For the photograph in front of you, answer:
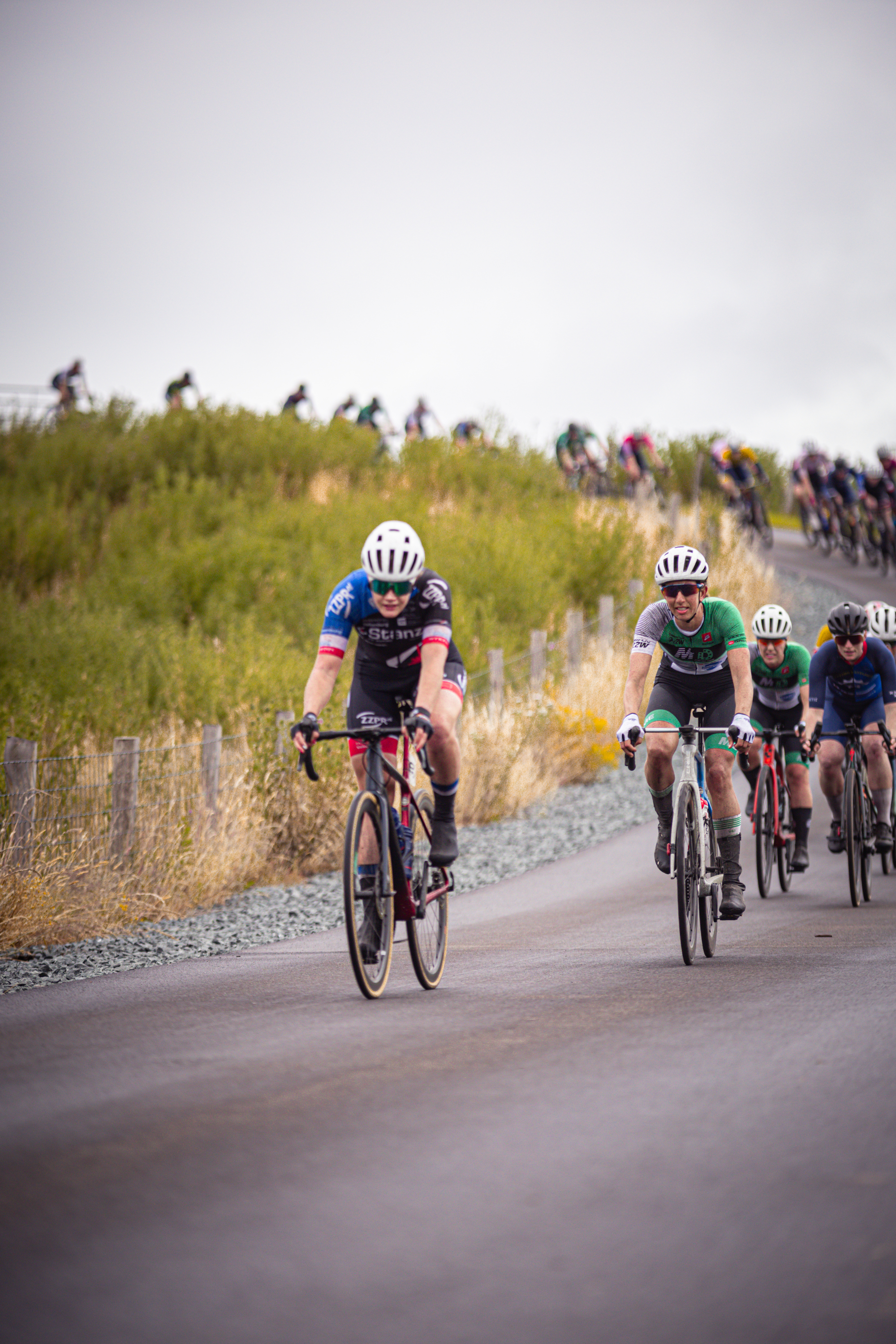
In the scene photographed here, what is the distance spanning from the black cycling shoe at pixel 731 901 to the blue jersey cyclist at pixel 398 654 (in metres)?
2.03

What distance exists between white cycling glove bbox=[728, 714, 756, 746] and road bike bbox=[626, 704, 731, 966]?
0.29ft

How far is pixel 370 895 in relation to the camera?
21.9ft

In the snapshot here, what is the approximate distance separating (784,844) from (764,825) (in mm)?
270

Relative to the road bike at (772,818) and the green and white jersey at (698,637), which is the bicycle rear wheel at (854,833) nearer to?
the road bike at (772,818)

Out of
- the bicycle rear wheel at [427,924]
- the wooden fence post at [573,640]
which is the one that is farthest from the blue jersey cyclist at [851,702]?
the wooden fence post at [573,640]

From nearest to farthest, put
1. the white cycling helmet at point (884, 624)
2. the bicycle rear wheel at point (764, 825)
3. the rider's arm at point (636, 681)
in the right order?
the rider's arm at point (636, 681) < the bicycle rear wheel at point (764, 825) < the white cycling helmet at point (884, 624)

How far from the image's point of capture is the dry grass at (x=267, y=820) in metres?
9.59

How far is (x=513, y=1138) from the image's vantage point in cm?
448

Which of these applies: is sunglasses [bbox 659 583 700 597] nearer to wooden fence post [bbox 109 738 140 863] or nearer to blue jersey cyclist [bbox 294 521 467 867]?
blue jersey cyclist [bbox 294 521 467 867]

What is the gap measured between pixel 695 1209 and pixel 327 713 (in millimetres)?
10322

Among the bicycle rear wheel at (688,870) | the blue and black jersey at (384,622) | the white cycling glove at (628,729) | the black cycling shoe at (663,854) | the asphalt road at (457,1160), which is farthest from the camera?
the black cycling shoe at (663,854)

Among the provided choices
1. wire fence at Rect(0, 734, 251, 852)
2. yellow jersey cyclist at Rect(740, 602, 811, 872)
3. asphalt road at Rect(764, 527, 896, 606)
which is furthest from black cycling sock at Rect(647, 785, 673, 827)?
asphalt road at Rect(764, 527, 896, 606)

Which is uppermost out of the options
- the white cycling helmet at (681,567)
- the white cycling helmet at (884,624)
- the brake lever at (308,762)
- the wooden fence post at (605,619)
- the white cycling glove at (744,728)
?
the wooden fence post at (605,619)

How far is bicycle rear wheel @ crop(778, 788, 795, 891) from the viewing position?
11.5 metres
